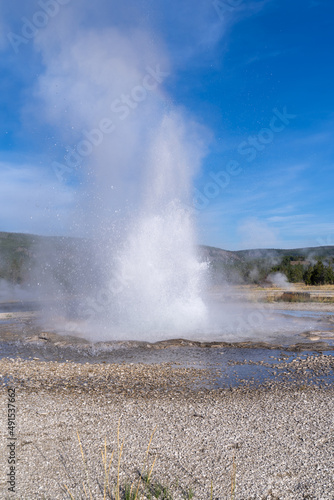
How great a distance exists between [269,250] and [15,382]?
151m

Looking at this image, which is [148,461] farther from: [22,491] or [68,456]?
[22,491]

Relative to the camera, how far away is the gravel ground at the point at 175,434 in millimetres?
6219

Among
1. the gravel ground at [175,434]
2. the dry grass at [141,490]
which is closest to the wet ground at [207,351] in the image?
the gravel ground at [175,434]

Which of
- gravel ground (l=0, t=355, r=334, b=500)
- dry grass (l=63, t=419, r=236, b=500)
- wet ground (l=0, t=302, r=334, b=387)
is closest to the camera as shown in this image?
dry grass (l=63, t=419, r=236, b=500)

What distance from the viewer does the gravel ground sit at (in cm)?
622

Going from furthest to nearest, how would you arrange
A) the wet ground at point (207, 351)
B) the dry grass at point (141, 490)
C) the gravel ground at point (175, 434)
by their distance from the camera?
→ the wet ground at point (207, 351) < the gravel ground at point (175, 434) < the dry grass at point (141, 490)

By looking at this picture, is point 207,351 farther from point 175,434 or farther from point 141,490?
point 141,490

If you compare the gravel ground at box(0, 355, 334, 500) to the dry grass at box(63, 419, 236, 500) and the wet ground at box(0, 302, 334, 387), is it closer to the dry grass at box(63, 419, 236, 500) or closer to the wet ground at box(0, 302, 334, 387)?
the dry grass at box(63, 419, 236, 500)

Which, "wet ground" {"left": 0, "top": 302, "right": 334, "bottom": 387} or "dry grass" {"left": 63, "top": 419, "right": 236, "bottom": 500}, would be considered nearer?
"dry grass" {"left": 63, "top": 419, "right": 236, "bottom": 500}

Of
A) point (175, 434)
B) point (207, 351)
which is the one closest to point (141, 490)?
point (175, 434)

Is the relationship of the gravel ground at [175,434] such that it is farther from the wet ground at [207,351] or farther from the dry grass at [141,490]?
the wet ground at [207,351]

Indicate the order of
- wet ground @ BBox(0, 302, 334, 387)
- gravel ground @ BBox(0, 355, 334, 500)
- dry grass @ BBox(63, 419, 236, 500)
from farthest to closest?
1. wet ground @ BBox(0, 302, 334, 387)
2. gravel ground @ BBox(0, 355, 334, 500)
3. dry grass @ BBox(63, 419, 236, 500)

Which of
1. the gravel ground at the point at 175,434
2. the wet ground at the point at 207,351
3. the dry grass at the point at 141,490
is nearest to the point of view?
the dry grass at the point at 141,490

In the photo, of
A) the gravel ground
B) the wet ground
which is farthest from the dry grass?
the wet ground
